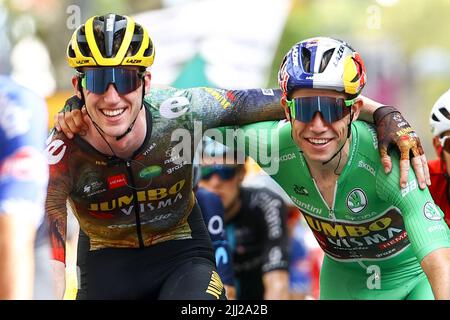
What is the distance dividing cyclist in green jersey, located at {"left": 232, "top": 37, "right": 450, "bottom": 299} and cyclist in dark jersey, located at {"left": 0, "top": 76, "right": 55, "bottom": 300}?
218cm

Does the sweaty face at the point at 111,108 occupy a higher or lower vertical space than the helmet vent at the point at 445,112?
lower

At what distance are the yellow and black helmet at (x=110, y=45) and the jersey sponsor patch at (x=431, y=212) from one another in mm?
2036

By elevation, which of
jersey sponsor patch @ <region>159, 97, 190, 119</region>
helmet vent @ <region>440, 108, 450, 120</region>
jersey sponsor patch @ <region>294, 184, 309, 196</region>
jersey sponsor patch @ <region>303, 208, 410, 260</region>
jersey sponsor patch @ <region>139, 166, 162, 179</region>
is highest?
helmet vent @ <region>440, 108, 450, 120</region>

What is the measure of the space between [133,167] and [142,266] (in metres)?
0.72

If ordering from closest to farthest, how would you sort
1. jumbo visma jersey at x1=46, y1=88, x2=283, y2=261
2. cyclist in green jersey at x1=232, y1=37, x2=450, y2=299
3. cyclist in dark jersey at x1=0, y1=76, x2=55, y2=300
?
cyclist in dark jersey at x1=0, y1=76, x2=55, y2=300 → cyclist in green jersey at x1=232, y1=37, x2=450, y2=299 → jumbo visma jersey at x1=46, y1=88, x2=283, y2=261

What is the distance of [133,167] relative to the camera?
695 cm

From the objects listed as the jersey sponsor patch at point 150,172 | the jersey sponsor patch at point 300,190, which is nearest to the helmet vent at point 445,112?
the jersey sponsor patch at point 300,190

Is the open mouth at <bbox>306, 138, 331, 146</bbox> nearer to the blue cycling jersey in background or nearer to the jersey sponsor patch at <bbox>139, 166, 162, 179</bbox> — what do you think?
the jersey sponsor patch at <bbox>139, 166, 162, 179</bbox>

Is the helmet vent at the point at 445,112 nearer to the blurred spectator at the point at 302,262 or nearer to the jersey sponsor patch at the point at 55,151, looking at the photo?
the jersey sponsor patch at the point at 55,151

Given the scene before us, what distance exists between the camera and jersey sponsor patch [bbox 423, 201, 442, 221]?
20.3ft

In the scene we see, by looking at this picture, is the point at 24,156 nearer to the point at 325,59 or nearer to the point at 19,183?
the point at 19,183

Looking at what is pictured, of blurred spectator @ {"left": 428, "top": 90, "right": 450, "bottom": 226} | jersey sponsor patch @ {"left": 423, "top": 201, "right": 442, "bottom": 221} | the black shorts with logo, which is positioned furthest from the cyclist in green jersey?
the black shorts with logo

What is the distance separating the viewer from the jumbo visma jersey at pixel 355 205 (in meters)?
6.88

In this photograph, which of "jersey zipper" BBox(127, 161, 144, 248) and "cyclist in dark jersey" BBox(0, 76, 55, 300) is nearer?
"cyclist in dark jersey" BBox(0, 76, 55, 300)
